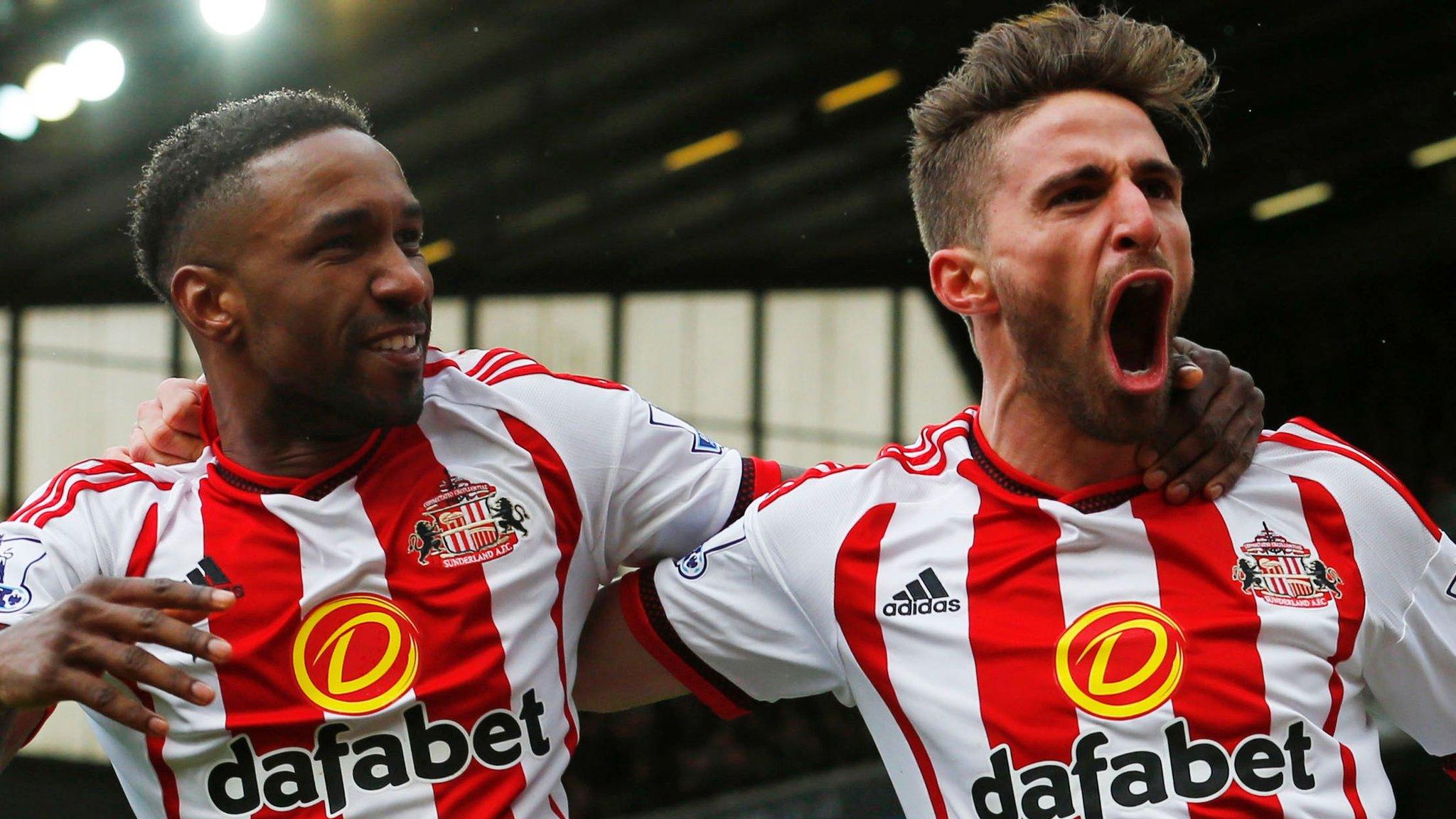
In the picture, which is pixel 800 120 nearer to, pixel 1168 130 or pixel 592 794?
pixel 1168 130

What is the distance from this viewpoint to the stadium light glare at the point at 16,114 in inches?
225

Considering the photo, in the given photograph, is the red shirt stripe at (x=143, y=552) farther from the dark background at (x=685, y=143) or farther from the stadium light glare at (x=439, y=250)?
the stadium light glare at (x=439, y=250)

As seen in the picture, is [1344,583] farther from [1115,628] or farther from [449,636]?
[449,636]

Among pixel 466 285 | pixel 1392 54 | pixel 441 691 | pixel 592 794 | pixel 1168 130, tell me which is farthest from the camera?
pixel 592 794

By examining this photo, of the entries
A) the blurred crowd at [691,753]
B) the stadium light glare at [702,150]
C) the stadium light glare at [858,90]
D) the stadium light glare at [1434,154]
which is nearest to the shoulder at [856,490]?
the stadium light glare at [858,90]

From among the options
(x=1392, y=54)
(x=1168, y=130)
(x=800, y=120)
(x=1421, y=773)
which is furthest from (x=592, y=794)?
(x=1392, y=54)

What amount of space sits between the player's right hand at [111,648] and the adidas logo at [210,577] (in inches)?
9.2

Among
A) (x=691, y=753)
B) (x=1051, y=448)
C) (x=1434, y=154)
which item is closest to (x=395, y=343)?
(x=1051, y=448)

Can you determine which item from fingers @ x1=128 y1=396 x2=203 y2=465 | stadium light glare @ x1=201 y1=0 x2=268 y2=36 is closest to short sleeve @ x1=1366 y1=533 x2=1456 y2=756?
fingers @ x1=128 y1=396 x2=203 y2=465

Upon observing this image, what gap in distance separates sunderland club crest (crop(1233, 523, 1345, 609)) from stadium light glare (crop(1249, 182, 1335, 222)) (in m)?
8.03

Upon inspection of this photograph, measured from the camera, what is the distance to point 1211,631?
166cm

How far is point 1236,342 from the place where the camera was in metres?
10.9

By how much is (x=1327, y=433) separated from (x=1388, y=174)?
8.78m

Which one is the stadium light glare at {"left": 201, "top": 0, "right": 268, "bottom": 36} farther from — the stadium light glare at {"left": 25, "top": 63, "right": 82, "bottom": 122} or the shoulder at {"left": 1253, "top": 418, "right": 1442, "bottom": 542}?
the shoulder at {"left": 1253, "top": 418, "right": 1442, "bottom": 542}
